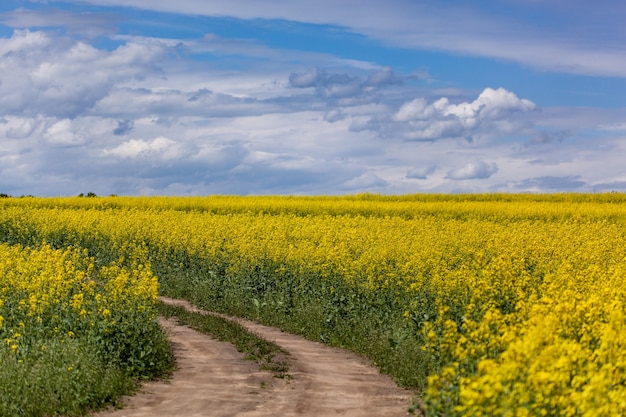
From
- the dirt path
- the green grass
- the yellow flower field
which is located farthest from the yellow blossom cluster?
the green grass

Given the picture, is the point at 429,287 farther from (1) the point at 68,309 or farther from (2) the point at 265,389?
(1) the point at 68,309

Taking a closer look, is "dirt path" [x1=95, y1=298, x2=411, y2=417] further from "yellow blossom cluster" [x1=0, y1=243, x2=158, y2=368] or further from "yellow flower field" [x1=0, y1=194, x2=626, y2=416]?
"yellow blossom cluster" [x1=0, y1=243, x2=158, y2=368]

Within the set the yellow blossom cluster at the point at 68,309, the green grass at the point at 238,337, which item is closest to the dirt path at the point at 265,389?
the green grass at the point at 238,337

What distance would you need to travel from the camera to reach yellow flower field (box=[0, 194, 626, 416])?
930cm

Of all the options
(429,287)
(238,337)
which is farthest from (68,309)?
(429,287)

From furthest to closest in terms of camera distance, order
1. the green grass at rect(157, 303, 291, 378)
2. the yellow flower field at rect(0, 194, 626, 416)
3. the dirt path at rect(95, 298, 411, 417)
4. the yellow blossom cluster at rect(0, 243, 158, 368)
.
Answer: the green grass at rect(157, 303, 291, 378)
the yellow blossom cluster at rect(0, 243, 158, 368)
the dirt path at rect(95, 298, 411, 417)
the yellow flower field at rect(0, 194, 626, 416)

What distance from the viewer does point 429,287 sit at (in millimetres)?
21531

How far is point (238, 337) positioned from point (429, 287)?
15.9 feet

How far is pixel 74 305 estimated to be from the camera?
17.5m

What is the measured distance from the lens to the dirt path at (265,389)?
1395 cm

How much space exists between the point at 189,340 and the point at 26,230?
25209mm

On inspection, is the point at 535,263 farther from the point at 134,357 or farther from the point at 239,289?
the point at 134,357

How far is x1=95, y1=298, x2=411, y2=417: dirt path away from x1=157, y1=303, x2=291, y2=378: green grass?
Answer: 236mm

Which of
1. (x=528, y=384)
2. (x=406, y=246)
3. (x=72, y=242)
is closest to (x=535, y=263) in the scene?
(x=406, y=246)
